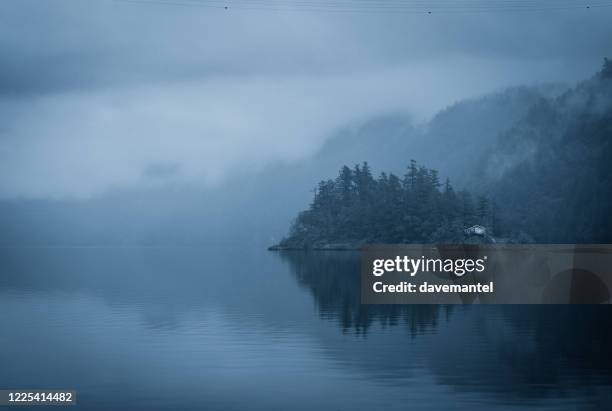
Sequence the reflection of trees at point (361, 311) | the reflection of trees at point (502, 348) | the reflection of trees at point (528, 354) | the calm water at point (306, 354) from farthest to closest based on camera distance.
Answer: the reflection of trees at point (361, 311), the reflection of trees at point (502, 348), the reflection of trees at point (528, 354), the calm water at point (306, 354)

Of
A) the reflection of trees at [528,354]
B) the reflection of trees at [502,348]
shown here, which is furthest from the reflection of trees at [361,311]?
the reflection of trees at [528,354]

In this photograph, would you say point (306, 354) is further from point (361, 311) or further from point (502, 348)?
point (361, 311)

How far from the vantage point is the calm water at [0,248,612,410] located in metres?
31.3

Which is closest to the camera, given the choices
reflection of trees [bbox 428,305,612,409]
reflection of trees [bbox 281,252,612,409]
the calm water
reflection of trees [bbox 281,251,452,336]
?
the calm water

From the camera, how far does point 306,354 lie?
4178cm

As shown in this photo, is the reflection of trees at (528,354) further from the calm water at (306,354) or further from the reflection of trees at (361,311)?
the reflection of trees at (361,311)

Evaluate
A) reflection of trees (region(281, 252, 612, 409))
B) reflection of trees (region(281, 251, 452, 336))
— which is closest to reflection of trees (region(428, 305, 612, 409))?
reflection of trees (region(281, 252, 612, 409))

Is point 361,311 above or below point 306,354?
below

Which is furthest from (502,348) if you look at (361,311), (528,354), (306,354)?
(361,311)

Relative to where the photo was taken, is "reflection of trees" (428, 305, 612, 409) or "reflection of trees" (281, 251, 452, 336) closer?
"reflection of trees" (428, 305, 612, 409)

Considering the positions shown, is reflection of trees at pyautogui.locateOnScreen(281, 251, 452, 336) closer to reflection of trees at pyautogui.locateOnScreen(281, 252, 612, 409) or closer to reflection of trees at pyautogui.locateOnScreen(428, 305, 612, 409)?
reflection of trees at pyautogui.locateOnScreen(281, 252, 612, 409)

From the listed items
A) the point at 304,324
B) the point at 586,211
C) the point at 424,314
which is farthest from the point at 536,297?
the point at 586,211

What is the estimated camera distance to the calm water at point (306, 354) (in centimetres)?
3131

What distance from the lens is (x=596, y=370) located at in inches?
1423
